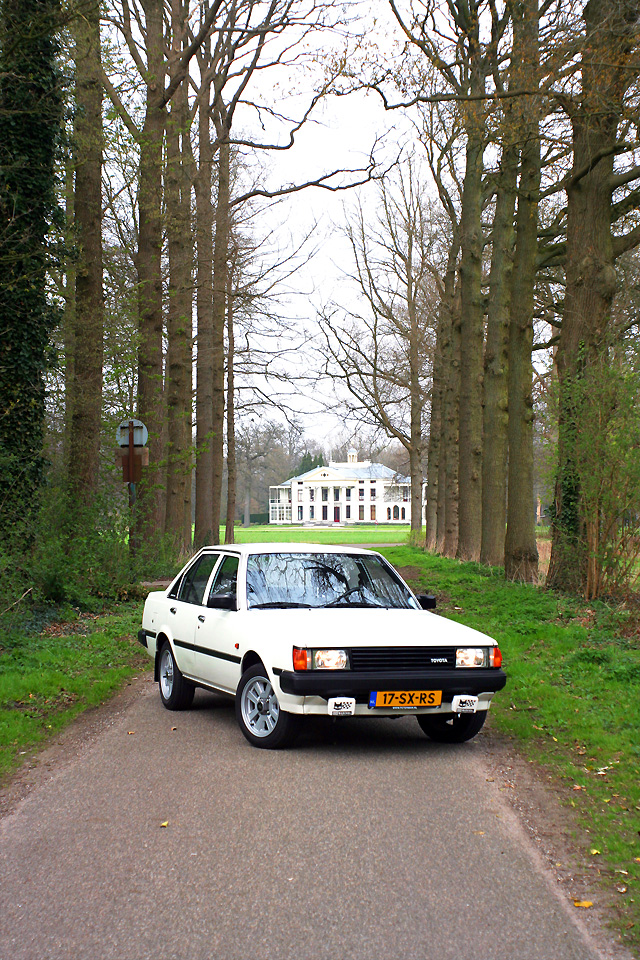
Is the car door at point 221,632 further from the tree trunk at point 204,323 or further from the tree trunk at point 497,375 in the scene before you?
the tree trunk at point 204,323

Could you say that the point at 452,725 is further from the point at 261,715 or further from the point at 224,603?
the point at 224,603

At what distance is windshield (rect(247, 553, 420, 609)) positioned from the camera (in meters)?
7.87


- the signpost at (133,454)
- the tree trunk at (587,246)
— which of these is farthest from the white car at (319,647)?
the signpost at (133,454)

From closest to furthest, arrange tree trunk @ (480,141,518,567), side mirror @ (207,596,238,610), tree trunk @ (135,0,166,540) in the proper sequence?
side mirror @ (207,596,238,610) < tree trunk @ (135,0,166,540) < tree trunk @ (480,141,518,567)

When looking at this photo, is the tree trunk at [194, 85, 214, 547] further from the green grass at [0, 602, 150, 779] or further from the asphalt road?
the asphalt road

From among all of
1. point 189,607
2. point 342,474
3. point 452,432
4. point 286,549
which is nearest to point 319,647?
point 286,549

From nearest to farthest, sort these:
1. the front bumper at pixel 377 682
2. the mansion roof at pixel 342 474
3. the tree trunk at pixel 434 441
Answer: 1. the front bumper at pixel 377 682
2. the tree trunk at pixel 434 441
3. the mansion roof at pixel 342 474

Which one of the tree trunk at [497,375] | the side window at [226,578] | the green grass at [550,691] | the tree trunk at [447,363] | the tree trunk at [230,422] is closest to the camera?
the green grass at [550,691]

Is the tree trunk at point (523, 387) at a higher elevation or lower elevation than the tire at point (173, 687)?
higher

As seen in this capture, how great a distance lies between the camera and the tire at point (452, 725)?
7.26m

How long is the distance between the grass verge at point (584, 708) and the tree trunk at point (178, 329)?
36.3 feet

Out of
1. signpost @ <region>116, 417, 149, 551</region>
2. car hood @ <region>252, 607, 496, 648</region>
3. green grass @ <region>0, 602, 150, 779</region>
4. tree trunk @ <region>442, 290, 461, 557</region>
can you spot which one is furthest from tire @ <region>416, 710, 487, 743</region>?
tree trunk @ <region>442, 290, 461, 557</region>

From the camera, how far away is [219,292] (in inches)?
851

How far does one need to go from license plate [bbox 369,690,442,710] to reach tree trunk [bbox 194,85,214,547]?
16.5 meters
